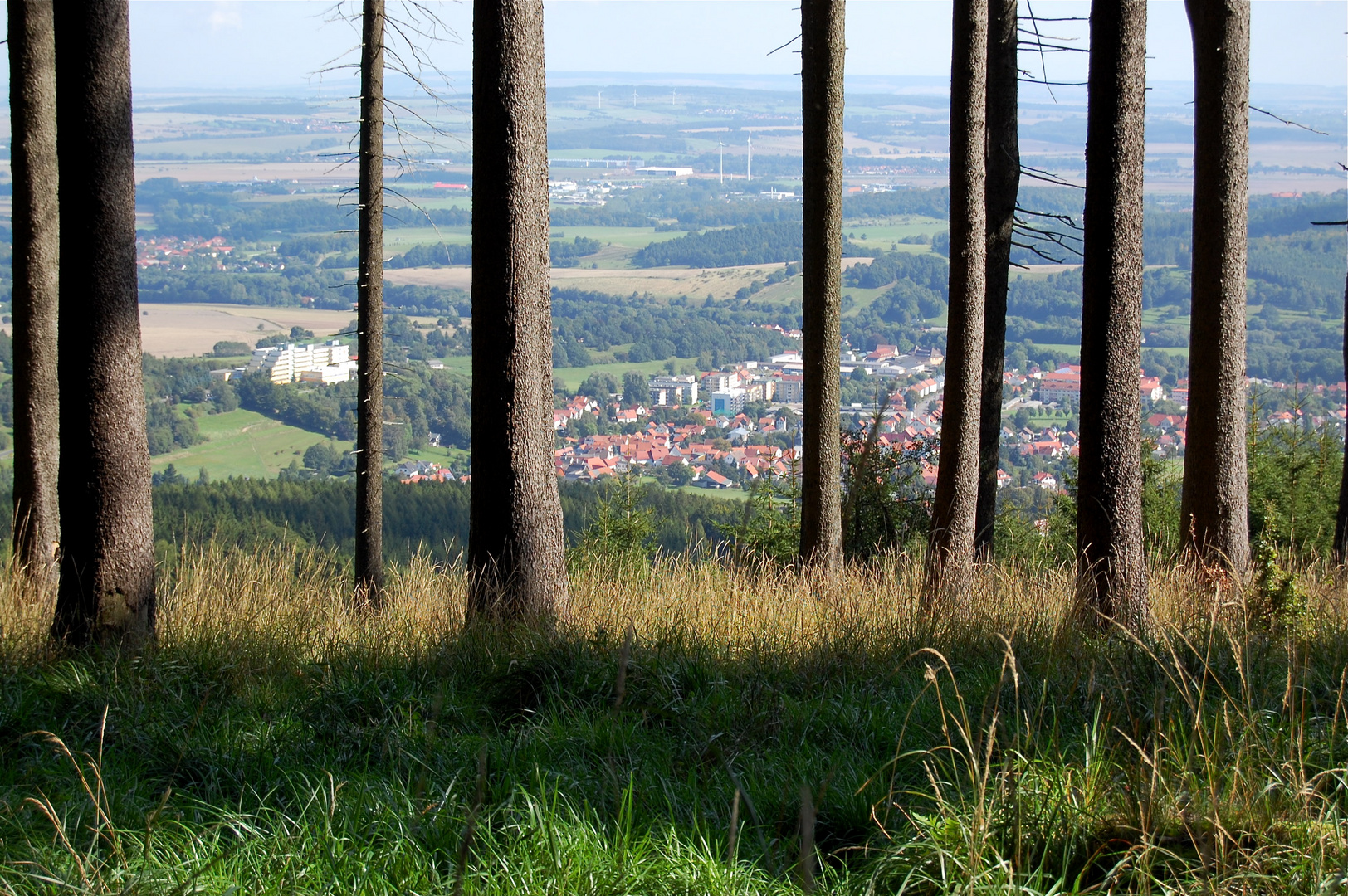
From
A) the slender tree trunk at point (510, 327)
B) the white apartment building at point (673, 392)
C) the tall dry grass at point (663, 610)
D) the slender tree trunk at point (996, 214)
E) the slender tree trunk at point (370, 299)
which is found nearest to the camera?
the tall dry grass at point (663, 610)

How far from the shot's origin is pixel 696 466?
31906mm

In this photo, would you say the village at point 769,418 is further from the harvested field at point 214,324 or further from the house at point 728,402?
the harvested field at point 214,324

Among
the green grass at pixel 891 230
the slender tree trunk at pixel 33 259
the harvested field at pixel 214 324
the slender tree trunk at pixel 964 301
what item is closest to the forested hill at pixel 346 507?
the slender tree trunk at pixel 964 301

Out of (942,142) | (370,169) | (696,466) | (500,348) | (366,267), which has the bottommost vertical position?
(696,466)

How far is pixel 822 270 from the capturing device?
7859 millimetres

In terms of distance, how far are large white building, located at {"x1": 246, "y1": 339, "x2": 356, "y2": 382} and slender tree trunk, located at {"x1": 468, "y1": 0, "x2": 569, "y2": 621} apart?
44.8m

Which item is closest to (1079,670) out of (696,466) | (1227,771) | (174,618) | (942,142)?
(1227,771)

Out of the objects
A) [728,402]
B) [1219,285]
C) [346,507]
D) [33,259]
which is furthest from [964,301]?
[728,402]

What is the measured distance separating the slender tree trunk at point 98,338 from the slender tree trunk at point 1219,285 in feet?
21.8

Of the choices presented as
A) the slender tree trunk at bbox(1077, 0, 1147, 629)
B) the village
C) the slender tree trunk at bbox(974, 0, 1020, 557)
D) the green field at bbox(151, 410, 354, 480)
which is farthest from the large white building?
the slender tree trunk at bbox(1077, 0, 1147, 629)

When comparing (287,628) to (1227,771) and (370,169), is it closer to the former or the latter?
(1227,771)

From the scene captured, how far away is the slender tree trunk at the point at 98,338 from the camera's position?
4578 millimetres

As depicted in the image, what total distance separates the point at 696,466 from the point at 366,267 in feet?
73.2

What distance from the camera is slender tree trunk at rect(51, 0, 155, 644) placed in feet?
15.0
